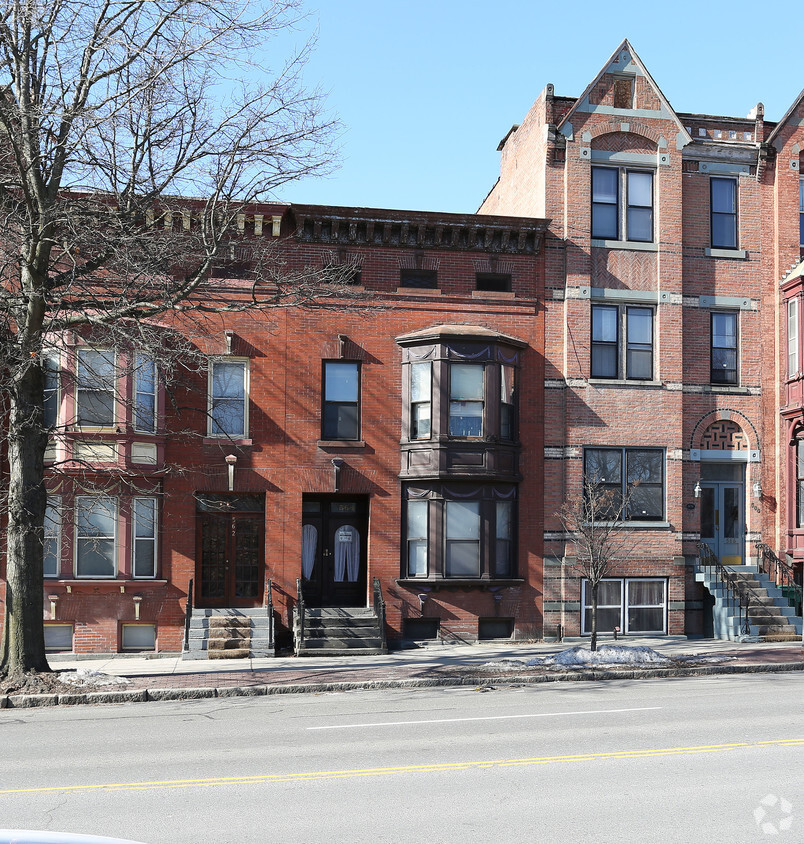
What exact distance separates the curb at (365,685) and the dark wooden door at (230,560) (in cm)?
580

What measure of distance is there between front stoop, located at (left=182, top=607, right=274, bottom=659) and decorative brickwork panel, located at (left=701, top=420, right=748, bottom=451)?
11762mm

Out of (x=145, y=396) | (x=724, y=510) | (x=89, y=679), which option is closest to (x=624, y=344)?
(x=724, y=510)

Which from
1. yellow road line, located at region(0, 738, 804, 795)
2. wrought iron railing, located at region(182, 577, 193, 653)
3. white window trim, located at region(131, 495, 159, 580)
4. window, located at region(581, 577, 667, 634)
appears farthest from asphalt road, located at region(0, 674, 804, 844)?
window, located at region(581, 577, 667, 634)

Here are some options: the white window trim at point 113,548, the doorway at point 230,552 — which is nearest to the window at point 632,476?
the doorway at point 230,552

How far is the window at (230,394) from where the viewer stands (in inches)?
859

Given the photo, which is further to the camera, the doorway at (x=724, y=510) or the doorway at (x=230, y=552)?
the doorway at (x=724, y=510)

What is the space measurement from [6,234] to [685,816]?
43.9 feet

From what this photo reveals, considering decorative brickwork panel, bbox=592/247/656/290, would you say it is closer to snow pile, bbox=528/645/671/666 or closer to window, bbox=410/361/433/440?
window, bbox=410/361/433/440

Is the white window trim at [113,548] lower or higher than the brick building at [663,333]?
lower

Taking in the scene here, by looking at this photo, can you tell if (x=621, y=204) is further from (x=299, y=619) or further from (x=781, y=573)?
(x=299, y=619)

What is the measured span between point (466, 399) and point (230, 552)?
6.57 meters

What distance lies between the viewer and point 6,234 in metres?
15.6

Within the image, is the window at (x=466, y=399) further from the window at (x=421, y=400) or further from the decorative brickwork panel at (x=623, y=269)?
the decorative brickwork panel at (x=623, y=269)

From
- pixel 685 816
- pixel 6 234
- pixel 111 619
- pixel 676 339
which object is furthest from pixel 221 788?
pixel 676 339
